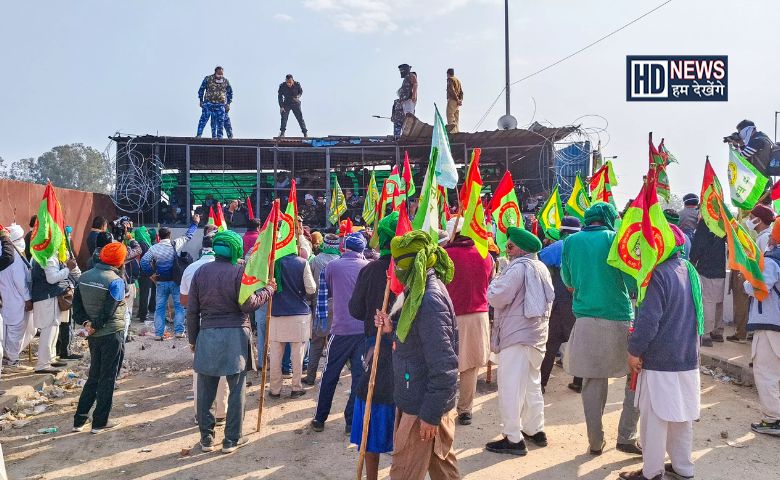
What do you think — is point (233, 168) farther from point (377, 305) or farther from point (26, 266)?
point (377, 305)

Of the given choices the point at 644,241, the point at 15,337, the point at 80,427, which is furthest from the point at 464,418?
the point at 15,337

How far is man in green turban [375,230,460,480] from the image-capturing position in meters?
3.21

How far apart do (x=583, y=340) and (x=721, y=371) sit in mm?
3899

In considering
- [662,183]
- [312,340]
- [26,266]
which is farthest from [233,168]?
[662,183]

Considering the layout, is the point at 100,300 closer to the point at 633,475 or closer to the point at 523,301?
the point at 523,301

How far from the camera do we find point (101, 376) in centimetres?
559

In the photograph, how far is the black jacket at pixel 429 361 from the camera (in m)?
3.19

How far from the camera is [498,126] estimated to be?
14648 mm

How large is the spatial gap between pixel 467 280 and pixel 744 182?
4.10 m

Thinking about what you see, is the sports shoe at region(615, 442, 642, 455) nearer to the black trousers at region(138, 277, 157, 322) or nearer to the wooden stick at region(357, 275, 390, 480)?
the wooden stick at region(357, 275, 390, 480)

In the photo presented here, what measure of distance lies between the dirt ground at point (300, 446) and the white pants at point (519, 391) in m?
0.24

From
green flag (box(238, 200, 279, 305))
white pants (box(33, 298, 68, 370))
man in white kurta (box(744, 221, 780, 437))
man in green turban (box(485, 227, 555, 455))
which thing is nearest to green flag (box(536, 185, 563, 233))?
man in white kurta (box(744, 221, 780, 437))

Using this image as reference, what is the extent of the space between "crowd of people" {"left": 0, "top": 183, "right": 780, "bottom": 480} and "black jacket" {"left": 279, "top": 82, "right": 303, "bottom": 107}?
369 inches

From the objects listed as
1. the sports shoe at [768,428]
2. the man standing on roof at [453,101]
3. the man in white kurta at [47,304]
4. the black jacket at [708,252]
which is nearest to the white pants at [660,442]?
the sports shoe at [768,428]
